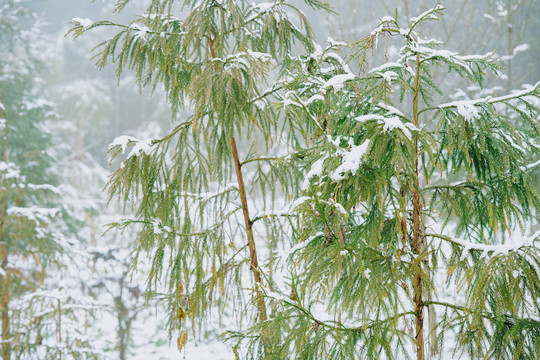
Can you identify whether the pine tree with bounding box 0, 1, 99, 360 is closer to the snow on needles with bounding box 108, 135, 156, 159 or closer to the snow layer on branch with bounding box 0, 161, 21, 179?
the snow layer on branch with bounding box 0, 161, 21, 179

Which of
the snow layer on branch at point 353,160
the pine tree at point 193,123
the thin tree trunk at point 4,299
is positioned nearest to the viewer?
the snow layer on branch at point 353,160

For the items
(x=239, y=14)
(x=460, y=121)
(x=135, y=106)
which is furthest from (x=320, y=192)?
(x=135, y=106)

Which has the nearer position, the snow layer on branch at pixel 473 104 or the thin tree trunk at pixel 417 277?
the snow layer on branch at pixel 473 104

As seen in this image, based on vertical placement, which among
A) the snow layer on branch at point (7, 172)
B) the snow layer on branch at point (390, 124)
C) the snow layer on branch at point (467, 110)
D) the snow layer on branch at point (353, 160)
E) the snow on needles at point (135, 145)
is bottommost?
the snow layer on branch at point (353, 160)

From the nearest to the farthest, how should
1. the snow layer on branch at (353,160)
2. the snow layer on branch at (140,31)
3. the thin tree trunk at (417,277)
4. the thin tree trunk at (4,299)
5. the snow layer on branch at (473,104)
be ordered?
the snow layer on branch at (353,160) < the snow layer on branch at (473,104) < the thin tree trunk at (417,277) < the snow layer on branch at (140,31) < the thin tree trunk at (4,299)

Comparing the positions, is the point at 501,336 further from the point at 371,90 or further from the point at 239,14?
the point at 239,14

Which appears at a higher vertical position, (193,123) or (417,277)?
(193,123)

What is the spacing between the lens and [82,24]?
2057 millimetres

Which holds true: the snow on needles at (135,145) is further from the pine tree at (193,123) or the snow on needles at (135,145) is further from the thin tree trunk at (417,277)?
the thin tree trunk at (417,277)

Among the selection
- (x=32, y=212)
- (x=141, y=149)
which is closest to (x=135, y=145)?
(x=141, y=149)

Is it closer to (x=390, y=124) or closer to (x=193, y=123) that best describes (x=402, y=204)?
(x=390, y=124)

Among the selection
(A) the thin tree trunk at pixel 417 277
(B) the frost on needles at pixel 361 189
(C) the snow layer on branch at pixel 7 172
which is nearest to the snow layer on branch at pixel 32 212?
(C) the snow layer on branch at pixel 7 172

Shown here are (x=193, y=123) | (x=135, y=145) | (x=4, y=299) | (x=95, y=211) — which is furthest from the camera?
(x=95, y=211)

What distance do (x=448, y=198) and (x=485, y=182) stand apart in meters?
0.16
